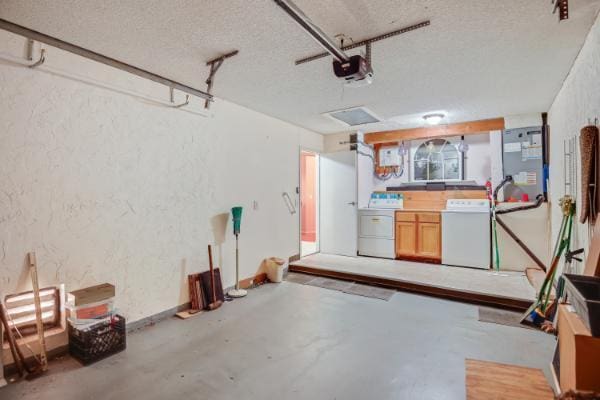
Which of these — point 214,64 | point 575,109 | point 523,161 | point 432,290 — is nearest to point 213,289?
point 214,64

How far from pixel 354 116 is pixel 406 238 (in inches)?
95.0

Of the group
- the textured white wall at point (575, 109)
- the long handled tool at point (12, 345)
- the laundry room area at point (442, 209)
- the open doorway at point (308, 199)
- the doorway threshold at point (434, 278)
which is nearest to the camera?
the long handled tool at point (12, 345)

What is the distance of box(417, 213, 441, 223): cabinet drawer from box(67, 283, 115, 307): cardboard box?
4.68m

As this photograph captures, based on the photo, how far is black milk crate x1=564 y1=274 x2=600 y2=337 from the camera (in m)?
1.36

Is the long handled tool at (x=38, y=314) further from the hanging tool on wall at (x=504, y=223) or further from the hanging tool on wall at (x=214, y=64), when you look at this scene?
the hanging tool on wall at (x=504, y=223)

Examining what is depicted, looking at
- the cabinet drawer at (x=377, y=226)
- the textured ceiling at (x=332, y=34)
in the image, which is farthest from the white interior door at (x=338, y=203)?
the textured ceiling at (x=332, y=34)


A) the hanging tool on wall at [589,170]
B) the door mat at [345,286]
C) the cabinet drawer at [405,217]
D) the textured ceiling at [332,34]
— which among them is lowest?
the door mat at [345,286]

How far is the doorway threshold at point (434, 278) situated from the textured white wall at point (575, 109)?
0.90 meters

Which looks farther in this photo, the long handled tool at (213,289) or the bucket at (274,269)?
the bucket at (274,269)

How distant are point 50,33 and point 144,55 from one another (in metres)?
0.65

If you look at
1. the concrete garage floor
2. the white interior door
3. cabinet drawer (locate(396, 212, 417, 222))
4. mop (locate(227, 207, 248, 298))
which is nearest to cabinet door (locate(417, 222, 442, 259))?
cabinet drawer (locate(396, 212, 417, 222))

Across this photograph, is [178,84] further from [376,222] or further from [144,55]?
[376,222]

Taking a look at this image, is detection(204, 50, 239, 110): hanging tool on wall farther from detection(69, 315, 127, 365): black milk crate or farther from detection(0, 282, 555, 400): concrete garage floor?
detection(0, 282, 555, 400): concrete garage floor

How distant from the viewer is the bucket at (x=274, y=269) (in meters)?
4.64
